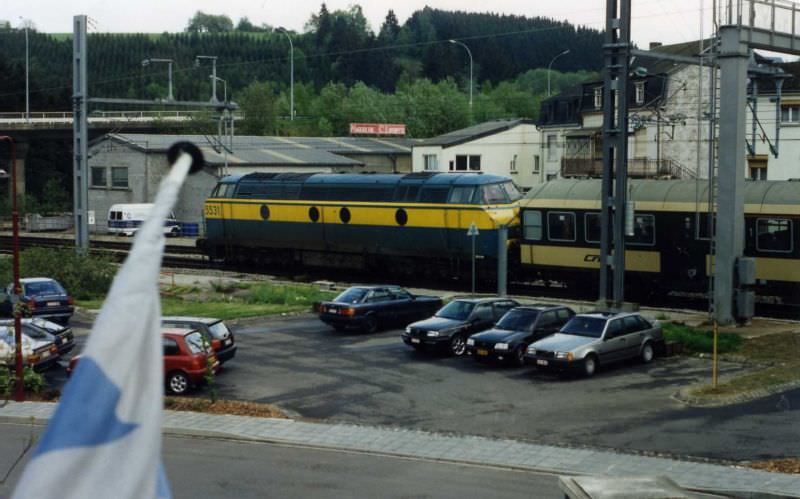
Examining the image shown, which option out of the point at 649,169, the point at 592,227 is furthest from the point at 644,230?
the point at 649,169

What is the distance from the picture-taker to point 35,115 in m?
99.1

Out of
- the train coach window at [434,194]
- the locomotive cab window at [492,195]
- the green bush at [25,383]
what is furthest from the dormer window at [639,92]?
the green bush at [25,383]

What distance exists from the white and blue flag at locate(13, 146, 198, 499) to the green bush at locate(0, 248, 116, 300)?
1544 inches

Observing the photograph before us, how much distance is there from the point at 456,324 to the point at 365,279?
16740 mm

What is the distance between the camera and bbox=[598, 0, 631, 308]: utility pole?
28.6 meters

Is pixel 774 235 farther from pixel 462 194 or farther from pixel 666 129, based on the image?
pixel 666 129

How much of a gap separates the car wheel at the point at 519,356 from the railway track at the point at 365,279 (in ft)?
34.7

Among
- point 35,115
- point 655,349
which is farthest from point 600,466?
point 35,115

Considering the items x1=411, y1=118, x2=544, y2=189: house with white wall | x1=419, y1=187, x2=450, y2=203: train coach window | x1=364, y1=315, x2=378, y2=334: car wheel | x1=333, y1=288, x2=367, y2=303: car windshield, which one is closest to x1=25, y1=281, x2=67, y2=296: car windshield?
x1=333, y1=288, x2=367, y2=303: car windshield

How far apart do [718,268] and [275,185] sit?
20826mm

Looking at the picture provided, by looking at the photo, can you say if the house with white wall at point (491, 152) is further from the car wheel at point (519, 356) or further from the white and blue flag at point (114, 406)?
the white and blue flag at point (114, 406)

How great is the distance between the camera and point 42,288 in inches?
1332

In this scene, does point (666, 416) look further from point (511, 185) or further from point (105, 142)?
point (105, 142)

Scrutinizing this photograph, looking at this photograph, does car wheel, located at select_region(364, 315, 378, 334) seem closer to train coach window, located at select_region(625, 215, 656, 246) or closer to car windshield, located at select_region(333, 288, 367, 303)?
car windshield, located at select_region(333, 288, 367, 303)
